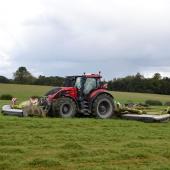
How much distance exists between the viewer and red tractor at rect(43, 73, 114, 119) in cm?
2122

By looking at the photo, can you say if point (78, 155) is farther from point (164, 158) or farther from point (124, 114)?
point (124, 114)

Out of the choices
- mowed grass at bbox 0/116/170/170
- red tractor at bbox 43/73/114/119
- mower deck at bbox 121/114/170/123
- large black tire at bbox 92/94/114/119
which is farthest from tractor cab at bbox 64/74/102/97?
mowed grass at bbox 0/116/170/170

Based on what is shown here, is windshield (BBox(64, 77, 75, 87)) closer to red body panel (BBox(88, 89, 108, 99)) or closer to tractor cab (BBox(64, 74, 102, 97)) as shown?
tractor cab (BBox(64, 74, 102, 97))

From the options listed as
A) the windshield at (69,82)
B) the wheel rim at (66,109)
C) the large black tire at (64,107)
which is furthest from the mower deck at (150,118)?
the windshield at (69,82)

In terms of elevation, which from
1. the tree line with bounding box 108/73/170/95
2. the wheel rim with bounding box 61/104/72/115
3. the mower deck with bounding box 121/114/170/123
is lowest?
the mower deck with bounding box 121/114/170/123

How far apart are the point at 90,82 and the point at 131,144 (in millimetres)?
9411

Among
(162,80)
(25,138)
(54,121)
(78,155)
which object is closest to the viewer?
(78,155)

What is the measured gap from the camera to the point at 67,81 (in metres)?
23.1

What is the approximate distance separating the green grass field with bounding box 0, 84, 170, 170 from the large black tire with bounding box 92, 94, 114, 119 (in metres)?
3.43

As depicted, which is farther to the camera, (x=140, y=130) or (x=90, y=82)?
(x=90, y=82)

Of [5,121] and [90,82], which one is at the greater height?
[90,82]

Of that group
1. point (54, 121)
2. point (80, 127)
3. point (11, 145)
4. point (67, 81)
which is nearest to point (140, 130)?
point (80, 127)

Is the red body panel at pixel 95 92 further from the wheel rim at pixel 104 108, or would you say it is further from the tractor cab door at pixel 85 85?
the wheel rim at pixel 104 108

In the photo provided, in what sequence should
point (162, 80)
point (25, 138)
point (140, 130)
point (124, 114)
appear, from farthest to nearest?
1. point (162, 80)
2. point (124, 114)
3. point (140, 130)
4. point (25, 138)
